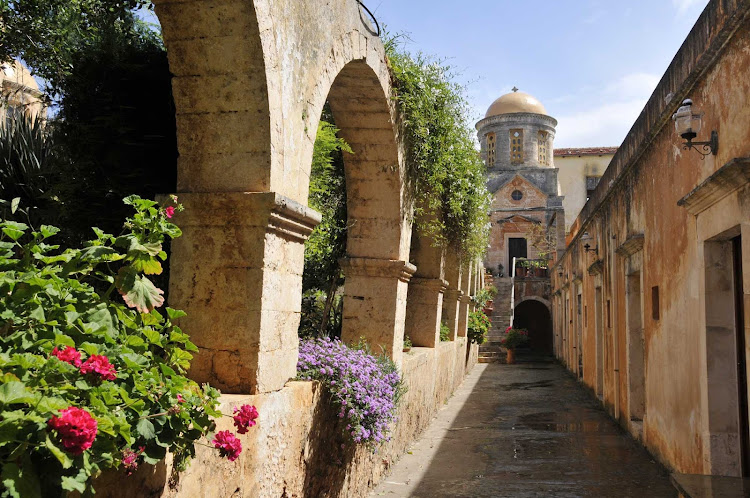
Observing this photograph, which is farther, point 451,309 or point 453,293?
point 451,309

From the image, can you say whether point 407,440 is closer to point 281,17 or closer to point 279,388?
point 279,388

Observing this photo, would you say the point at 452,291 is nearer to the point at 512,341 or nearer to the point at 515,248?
the point at 512,341

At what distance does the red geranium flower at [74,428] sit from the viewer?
5.05ft

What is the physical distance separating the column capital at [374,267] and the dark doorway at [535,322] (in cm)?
2431

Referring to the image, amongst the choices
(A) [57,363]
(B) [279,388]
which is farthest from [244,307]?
(A) [57,363]

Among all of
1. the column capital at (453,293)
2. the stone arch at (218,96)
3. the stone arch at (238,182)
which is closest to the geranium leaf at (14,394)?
the stone arch at (238,182)

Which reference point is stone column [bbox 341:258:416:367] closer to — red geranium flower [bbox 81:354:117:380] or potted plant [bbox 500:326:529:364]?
red geranium flower [bbox 81:354:117:380]

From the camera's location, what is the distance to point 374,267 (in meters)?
6.34

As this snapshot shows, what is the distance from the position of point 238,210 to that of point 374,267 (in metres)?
2.98

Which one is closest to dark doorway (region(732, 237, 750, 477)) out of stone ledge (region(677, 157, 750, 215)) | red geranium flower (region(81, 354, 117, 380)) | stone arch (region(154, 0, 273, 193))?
stone ledge (region(677, 157, 750, 215))

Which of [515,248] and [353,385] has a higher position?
[515,248]

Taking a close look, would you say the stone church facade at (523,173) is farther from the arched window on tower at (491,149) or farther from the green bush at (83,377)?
the green bush at (83,377)

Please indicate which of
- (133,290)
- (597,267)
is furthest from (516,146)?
(133,290)

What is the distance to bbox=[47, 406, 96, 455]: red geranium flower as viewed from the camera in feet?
5.05
